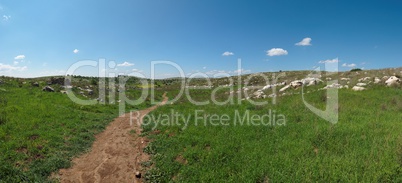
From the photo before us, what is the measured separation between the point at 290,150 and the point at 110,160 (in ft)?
27.1

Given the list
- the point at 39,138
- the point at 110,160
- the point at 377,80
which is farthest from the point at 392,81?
the point at 39,138

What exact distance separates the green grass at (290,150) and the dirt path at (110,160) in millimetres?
821

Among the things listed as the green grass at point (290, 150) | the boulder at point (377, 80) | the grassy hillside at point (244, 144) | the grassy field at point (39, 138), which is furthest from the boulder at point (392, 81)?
the grassy field at point (39, 138)

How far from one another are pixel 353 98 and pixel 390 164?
1072 centimetres

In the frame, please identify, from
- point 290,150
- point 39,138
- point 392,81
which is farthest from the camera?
point 392,81

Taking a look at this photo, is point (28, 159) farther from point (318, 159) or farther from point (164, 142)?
point (318, 159)

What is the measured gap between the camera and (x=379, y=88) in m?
17.9

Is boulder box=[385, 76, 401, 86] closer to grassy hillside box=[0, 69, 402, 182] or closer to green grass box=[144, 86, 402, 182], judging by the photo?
grassy hillside box=[0, 69, 402, 182]

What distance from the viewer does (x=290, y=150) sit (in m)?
8.30

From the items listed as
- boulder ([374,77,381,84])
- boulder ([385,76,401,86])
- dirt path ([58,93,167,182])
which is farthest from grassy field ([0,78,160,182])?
boulder ([374,77,381,84])

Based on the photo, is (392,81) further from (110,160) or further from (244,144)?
(110,160)

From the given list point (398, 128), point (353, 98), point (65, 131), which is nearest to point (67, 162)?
point (65, 131)

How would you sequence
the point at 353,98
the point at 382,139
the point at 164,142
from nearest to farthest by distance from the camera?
the point at 382,139 → the point at 164,142 → the point at 353,98

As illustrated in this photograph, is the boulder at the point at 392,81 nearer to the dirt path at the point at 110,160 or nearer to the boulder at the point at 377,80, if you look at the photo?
the boulder at the point at 377,80
